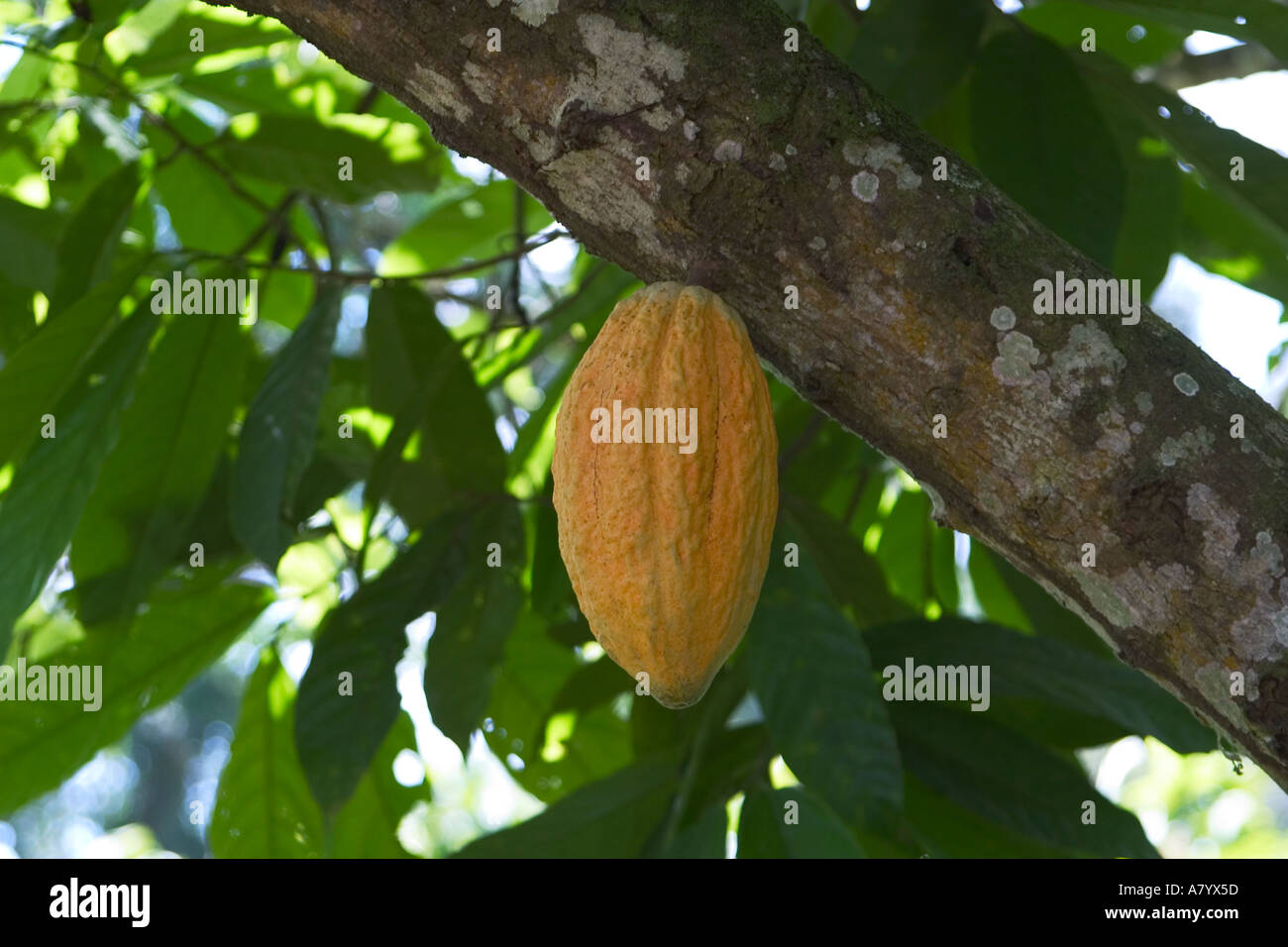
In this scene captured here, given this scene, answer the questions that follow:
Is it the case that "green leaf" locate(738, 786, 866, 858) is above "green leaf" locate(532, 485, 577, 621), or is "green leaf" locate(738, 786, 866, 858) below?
below

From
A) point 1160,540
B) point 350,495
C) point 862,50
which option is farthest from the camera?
point 350,495

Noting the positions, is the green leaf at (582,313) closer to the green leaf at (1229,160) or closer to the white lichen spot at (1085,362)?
the green leaf at (1229,160)

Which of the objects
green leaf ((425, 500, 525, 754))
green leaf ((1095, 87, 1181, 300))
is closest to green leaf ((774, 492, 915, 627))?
green leaf ((425, 500, 525, 754))

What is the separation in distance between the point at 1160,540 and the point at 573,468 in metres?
0.45

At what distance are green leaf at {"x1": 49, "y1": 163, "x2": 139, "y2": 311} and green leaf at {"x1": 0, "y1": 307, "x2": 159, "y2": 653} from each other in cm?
24

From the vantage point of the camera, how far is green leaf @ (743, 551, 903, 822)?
4.38 ft

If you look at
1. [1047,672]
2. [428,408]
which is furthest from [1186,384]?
[428,408]

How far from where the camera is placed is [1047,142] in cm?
151

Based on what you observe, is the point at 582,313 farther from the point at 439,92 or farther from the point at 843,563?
the point at 439,92

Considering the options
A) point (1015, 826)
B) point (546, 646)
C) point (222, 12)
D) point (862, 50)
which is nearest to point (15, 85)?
point (222, 12)

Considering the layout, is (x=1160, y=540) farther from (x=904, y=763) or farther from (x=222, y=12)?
(x=222, y=12)

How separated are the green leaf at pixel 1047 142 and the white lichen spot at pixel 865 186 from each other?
0.58 metres

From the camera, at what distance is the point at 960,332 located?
93 cm

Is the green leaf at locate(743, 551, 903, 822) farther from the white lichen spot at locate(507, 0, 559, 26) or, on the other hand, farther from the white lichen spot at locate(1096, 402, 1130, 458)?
the white lichen spot at locate(507, 0, 559, 26)
